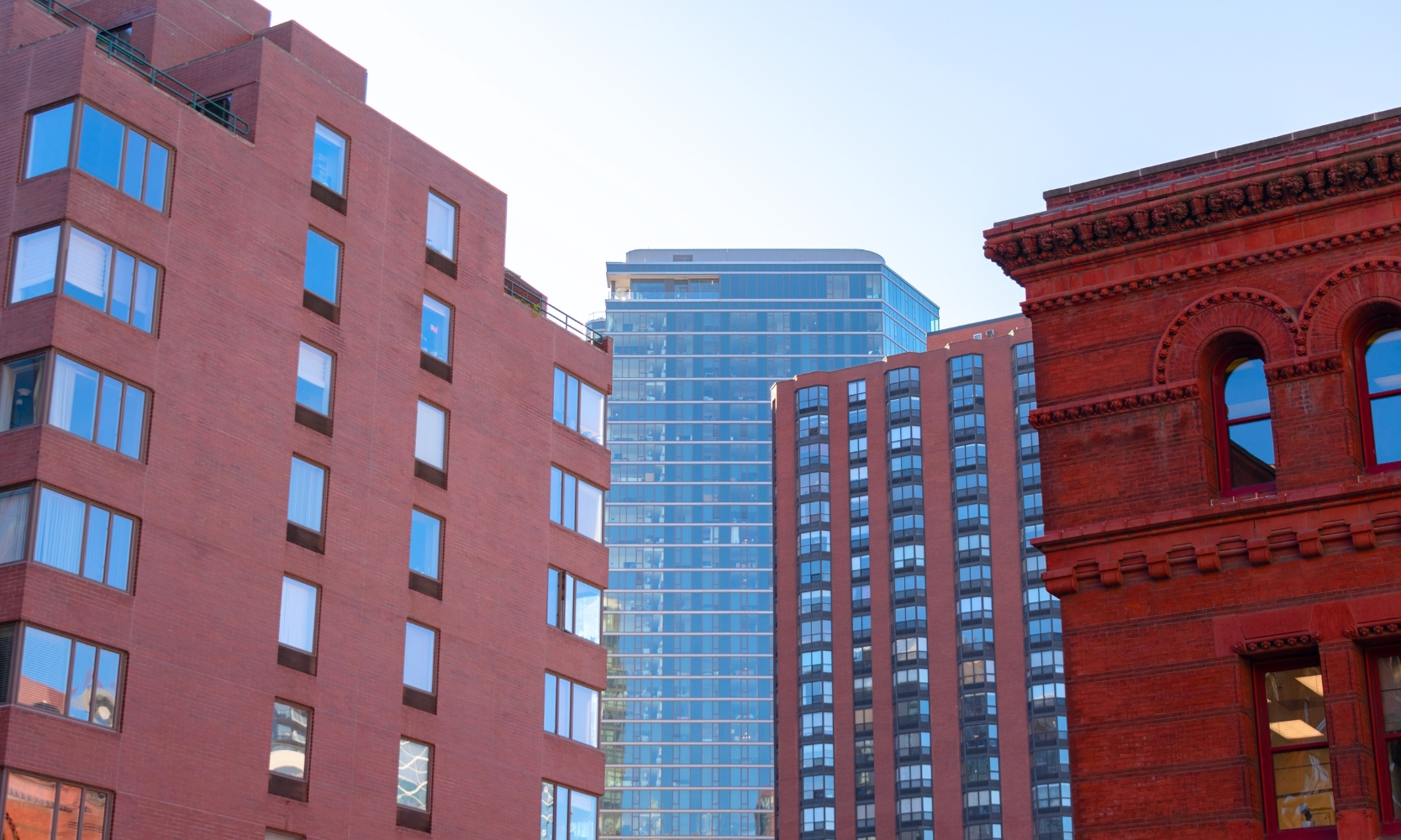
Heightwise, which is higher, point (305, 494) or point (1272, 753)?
point (305, 494)

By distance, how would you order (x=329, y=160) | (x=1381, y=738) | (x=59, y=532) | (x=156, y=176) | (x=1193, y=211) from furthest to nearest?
(x=329, y=160) → (x=156, y=176) → (x=59, y=532) → (x=1193, y=211) → (x=1381, y=738)

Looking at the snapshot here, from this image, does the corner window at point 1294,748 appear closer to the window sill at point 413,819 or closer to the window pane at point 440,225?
the window sill at point 413,819

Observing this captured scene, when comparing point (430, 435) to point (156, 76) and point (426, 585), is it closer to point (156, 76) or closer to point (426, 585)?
point (426, 585)

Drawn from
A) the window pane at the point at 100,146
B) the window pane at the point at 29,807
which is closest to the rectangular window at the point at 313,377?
the window pane at the point at 100,146

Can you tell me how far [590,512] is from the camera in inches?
2418

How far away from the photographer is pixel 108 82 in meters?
45.4

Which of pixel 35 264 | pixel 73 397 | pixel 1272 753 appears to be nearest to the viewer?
pixel 1272 753

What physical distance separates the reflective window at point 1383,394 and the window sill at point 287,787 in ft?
99.4

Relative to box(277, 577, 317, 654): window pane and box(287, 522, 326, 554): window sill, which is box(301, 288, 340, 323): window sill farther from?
box(277, 577, 317, 654): window pane

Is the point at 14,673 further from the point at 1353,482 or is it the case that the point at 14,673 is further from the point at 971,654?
the point at 971,654

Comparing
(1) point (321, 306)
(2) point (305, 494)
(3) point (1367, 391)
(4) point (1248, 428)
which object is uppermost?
(1) point (321, 306)

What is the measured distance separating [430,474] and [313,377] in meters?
5.48

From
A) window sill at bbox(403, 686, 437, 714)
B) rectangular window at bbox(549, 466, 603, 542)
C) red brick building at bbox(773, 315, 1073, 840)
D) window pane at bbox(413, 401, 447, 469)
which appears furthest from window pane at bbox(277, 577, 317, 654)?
red brick building at bbox(773, 315, 1073, 840)

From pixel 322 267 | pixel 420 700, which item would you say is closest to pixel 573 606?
pixel 420 700
